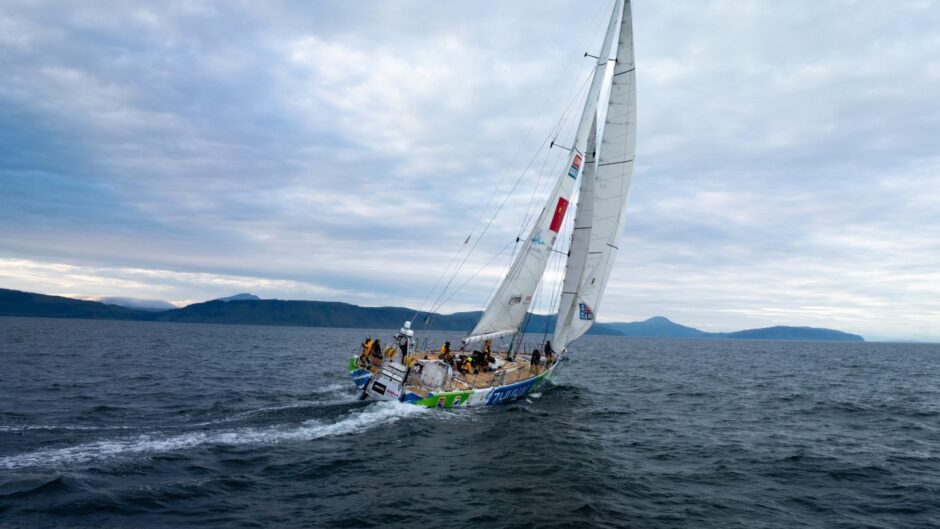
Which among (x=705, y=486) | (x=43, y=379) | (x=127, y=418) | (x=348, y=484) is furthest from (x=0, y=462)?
(x=43, y=379)

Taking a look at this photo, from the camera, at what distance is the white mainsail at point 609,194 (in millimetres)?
26859

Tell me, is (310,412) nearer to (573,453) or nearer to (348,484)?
(348,484)

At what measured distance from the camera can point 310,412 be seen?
19.6m

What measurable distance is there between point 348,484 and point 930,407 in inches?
1202

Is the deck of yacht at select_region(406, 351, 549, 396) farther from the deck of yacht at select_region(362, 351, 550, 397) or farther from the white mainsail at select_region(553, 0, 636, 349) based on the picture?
the white mainsail at select_region(553, 0, 636, 349)

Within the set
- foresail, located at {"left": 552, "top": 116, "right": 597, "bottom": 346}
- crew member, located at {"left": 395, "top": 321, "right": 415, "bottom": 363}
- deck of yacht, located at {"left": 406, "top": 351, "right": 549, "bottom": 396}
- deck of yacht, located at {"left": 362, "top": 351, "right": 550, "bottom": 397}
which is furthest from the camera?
foresail, located at {"left": 552, "top": 116, "right": 597, "bottom": 346}

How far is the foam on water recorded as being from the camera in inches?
491

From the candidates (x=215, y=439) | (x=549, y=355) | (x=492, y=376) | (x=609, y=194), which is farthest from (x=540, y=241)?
(x=215, y=439)

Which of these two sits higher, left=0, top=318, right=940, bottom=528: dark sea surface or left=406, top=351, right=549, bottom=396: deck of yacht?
left=406, top=351, right=549, bottom=396: deck of yacht

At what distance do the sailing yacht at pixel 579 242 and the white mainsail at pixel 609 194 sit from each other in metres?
0.05

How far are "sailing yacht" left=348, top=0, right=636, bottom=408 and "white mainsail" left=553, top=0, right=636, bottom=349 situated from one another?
51 millimetres

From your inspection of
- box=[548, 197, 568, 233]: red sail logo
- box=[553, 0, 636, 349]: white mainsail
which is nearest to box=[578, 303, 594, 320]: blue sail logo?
box=[553, 0, 636, 349]: white mainsail

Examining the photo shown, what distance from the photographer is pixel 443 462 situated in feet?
47.0

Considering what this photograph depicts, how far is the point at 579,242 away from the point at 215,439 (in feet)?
65.8
